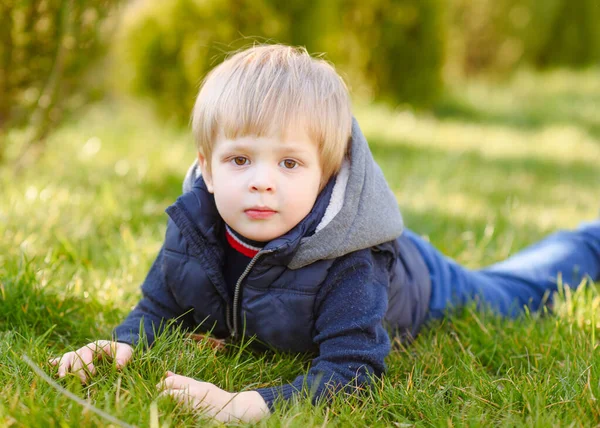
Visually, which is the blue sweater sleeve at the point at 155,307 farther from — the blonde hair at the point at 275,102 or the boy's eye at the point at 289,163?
the boy's eye at the point at 289,163

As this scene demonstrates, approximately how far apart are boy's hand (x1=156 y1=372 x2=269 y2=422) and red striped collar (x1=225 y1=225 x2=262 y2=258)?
19.9 inches

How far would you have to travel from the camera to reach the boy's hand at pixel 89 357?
75.2 inches

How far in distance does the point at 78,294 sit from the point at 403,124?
5.35 m

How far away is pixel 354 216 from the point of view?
212cm

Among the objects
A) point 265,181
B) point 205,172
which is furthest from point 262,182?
point 205,172

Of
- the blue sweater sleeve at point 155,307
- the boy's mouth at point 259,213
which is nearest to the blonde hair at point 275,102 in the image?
the boy's mouth at point 259,213

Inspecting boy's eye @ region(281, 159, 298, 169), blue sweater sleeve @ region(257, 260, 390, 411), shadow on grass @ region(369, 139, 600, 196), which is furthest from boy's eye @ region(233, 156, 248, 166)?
shadow on grass @ region(369, 139, 600, 196)

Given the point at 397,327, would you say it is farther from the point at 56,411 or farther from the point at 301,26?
the point at 301,26

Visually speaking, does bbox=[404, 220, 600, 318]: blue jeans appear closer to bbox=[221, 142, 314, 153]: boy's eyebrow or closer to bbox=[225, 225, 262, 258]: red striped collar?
bbox=[225, 225, 262, 258]: red striped collar

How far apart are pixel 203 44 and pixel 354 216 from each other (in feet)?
12.8

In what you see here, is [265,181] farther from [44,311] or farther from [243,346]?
[44,311]

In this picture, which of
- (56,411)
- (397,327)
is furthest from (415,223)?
(56,411)

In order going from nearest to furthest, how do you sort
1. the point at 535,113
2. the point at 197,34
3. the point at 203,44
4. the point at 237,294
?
the point at 237,294 < the point at 203,44 < the point at 197,34 < the point at 535,113

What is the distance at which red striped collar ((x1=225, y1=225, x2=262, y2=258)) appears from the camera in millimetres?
2202
